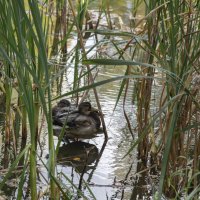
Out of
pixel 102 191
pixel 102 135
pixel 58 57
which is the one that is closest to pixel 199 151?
pixel 102 191

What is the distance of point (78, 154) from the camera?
185 inches

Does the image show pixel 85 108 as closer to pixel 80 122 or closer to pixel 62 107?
pixel 80 122

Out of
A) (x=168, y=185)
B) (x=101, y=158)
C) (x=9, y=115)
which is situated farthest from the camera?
(x=101, y=158)

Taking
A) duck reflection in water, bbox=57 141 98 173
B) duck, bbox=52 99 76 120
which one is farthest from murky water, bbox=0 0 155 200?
duck, bbox=52 99 76 120

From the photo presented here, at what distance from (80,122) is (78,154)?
1.77 ft

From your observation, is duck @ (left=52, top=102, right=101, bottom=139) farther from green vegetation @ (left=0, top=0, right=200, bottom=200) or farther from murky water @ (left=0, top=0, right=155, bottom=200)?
green vegetation @ (left=0, top=0, right=200, bottom=200)

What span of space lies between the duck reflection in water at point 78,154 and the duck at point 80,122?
0.31 feet

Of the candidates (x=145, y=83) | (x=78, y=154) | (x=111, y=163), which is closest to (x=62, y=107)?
(x=78, y=154)

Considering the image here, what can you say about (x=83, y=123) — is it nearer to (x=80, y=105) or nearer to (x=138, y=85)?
(x=80, y=105)

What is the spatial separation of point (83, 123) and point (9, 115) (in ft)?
3.52

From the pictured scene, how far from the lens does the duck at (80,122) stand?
5.06m

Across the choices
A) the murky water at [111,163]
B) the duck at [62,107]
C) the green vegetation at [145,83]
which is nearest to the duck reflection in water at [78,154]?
the murky water at [111,163]

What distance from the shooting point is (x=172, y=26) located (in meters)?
3.39

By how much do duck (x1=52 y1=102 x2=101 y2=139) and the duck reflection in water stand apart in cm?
9
